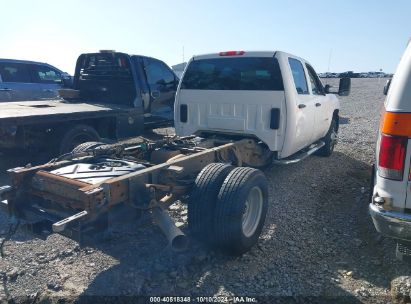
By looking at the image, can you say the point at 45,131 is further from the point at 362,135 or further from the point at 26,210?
the point at 362,135

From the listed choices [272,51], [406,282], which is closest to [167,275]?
[406,282]

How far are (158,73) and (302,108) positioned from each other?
3777 mm

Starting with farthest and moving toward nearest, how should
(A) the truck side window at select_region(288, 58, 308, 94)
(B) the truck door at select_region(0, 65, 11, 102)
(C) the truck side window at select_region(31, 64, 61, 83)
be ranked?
(C) the truck side window at select_region(31, 64, 61, 83), (B) the truck door at select_region(0, 65, 11, 102), (A) the truck side window at select_region(288, 58, 308, 94)

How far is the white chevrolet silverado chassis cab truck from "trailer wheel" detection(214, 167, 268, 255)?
157cm

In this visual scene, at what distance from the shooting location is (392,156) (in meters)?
2.78

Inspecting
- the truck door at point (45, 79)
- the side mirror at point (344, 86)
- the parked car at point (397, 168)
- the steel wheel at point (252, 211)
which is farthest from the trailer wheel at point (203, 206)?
the truck door at point (45, 79)

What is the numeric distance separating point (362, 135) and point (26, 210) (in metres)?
9.26

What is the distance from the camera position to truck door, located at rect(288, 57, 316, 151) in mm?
5262

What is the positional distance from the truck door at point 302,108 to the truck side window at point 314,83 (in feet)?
1.54

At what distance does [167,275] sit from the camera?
3.15 m

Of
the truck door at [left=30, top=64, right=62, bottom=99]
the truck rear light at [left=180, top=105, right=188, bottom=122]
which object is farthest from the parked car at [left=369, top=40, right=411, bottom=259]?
the truck door at [left=30, top=64, right=62, bottom=99]

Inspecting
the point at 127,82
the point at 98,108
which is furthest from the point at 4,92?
the point at 98,108

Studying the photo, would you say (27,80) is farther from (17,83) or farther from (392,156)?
(392,156)

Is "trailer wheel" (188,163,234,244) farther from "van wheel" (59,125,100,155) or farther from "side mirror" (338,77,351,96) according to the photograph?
"side mirror" (338,77,351,96)
